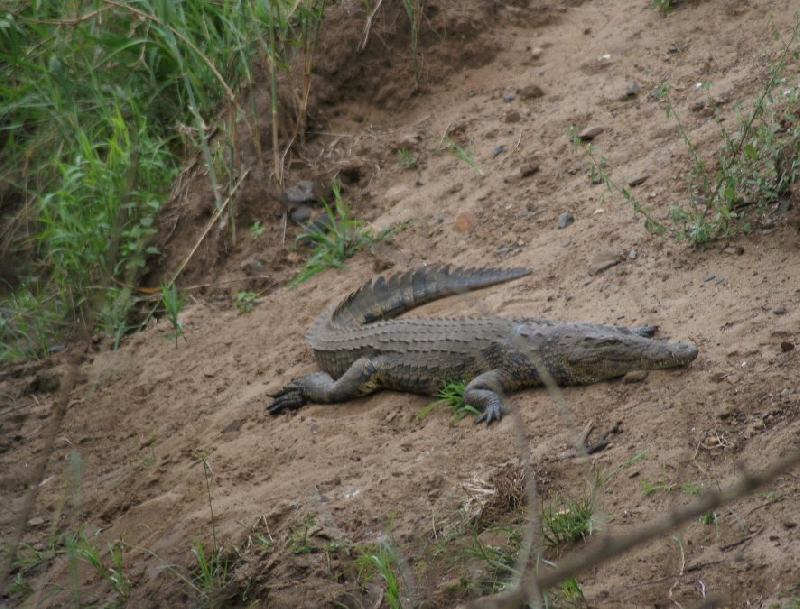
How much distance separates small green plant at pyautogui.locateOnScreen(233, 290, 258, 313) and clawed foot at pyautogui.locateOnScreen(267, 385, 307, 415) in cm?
125

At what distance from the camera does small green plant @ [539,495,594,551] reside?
354 cm

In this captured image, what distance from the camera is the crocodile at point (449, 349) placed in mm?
4664

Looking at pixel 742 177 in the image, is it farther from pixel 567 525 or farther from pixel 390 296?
pixel 567 525

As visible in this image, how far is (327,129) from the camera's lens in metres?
8.05

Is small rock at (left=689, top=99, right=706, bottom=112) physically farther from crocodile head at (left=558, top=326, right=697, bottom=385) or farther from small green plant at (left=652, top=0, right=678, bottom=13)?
crocodile head at (left=558, top=326, right=697, bottom=385)

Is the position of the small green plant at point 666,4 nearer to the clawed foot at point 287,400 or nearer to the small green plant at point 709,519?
the clawed foot at point 287,400

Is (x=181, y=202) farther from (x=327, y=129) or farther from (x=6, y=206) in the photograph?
(x=6, y=206)

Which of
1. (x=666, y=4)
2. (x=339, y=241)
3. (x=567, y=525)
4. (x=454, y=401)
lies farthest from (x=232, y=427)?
(x=666, y=4)

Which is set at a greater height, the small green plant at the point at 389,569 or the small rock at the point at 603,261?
the small rock at the point at 603,261

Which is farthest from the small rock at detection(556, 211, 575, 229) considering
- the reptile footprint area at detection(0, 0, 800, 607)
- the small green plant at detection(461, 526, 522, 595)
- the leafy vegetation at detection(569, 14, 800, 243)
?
the small green plant at detection(461, 526, 522, 595)

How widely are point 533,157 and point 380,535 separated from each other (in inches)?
144

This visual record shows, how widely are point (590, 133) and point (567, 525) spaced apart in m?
3.89

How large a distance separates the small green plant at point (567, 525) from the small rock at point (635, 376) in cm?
100

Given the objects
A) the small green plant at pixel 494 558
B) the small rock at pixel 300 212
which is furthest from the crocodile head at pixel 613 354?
the small rock at pixel 300 212
